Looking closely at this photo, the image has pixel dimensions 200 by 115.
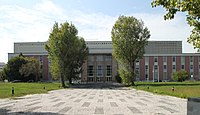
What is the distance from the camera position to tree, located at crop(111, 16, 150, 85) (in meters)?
65.9

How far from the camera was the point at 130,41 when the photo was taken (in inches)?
2598

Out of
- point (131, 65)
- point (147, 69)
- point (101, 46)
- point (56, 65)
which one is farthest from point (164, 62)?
point (56, 65)

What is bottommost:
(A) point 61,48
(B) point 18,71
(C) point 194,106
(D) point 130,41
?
(B) point 18,71

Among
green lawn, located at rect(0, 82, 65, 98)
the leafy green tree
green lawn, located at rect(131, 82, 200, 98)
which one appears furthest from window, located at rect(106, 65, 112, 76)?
green lawn, located at rect(0, 82, 65, 98)

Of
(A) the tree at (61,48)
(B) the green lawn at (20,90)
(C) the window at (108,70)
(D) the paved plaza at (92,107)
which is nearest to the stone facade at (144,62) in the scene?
(C) the window at (108,70)

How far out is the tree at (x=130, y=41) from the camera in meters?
65.9

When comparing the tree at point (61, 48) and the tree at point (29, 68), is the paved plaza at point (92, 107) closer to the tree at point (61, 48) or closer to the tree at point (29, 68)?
the tree at point (61, 48)

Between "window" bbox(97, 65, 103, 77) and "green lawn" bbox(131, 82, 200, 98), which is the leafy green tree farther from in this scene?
"green lawn" bbox(131, 82, 200, 98)

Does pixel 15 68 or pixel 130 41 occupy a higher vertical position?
pixel 130 41

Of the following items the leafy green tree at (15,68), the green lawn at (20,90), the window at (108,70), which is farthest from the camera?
the window at (108,70)

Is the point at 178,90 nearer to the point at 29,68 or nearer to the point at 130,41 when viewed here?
the point at 130,41

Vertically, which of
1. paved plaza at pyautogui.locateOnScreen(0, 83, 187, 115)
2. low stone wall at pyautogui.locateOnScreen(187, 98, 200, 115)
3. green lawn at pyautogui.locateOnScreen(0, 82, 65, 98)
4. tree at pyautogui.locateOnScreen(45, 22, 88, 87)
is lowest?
green lawn at pyautogui.locateOnScreen(0, 82, 65, 98)

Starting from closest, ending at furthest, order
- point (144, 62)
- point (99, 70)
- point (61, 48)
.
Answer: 1. point (61, 48)
2. point (144, 62)
3. point (99, 70)

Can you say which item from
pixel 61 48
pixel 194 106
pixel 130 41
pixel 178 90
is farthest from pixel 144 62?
pixel 194 106
